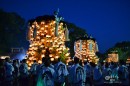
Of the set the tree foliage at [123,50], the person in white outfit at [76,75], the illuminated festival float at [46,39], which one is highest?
the tree foliage at [123,50]

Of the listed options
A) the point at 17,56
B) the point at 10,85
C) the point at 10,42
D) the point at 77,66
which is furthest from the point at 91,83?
the point at 10,42

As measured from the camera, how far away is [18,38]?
6475 cm

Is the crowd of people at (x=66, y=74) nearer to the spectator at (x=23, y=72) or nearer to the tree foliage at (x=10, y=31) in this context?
the spectator at (x=23, y=72)

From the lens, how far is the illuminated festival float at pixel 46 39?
22.3 m

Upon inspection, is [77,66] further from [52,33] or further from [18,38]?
[18,38]

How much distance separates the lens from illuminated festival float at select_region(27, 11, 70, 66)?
22281 mm

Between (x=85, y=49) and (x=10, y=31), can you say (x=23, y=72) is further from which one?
(x=10, y=31)

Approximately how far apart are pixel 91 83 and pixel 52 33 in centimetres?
623

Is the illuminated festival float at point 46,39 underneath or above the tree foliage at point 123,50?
underneath

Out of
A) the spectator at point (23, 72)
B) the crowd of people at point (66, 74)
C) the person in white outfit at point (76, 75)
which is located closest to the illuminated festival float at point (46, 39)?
the crowd of people at point (66, 74)

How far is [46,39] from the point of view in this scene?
22578 millimetres

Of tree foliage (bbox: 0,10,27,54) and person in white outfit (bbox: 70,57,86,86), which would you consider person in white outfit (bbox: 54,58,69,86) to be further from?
tree foliage (bbox: 0,10,27,54)

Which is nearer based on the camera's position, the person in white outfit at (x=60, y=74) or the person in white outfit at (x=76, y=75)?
the person in white outfit at (x=76, y=75)

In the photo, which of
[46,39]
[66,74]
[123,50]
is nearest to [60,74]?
[66,74]
